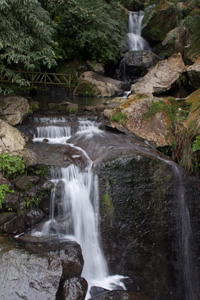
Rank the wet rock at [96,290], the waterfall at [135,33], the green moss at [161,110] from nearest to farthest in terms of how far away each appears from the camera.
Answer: the wet rock at [96,290], the green moss at [161,110], the waterfall at [135,33]

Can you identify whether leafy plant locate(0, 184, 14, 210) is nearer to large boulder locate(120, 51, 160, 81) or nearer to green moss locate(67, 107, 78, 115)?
green moss locate(67, 107, 78, 115)

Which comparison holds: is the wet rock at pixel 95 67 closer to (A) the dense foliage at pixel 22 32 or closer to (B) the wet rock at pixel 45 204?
(A) the dense foliage at pixel 22 32

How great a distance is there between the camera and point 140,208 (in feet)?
16.0

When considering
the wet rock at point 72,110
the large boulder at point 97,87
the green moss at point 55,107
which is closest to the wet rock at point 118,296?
the wet rock at point 72,110

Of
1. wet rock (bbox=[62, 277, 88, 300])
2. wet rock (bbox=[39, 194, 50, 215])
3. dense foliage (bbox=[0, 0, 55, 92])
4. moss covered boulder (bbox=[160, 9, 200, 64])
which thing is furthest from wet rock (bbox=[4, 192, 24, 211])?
moss covered boulder (bbox=[160, 9, 200, 64])

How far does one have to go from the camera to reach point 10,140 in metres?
6.18

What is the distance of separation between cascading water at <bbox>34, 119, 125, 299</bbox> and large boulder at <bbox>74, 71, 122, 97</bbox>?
394 inches

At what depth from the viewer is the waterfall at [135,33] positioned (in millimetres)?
18984

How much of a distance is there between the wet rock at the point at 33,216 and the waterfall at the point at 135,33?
56.1 ft

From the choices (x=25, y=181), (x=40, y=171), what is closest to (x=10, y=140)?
(x=40, y=171)

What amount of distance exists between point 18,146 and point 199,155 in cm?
461

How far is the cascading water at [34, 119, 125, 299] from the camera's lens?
4.56m

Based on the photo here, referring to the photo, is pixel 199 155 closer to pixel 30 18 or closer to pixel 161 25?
pixel 30 18

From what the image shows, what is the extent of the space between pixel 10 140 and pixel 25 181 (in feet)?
5.32
